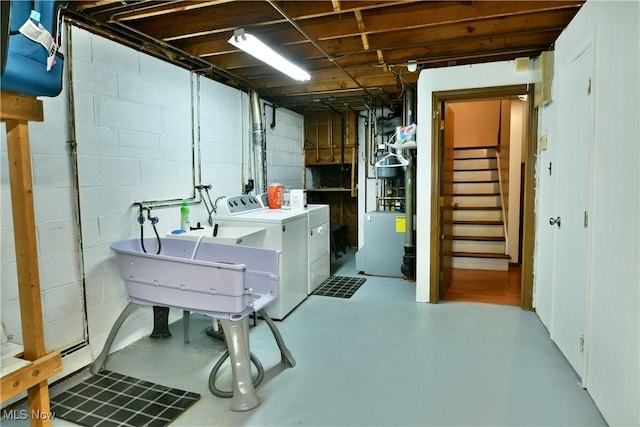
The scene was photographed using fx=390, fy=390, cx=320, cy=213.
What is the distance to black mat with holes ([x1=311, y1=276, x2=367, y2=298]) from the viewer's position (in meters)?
4.39

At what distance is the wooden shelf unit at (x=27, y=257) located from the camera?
1.65 metres

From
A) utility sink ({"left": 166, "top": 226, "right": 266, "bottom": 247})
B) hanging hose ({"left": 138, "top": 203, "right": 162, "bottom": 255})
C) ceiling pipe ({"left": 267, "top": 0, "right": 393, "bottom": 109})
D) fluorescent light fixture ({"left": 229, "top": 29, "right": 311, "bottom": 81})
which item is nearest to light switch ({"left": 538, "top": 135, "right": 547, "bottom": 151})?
ceiling pipe ({"left": 267, "top": 0, "right": 393, "bottom": 109})

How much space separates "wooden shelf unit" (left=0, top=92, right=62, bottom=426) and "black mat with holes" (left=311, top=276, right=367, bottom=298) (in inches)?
114

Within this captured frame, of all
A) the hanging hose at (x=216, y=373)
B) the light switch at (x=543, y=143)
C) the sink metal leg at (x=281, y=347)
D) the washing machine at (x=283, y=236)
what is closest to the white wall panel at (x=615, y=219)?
the light switch at (x=543, y=143)

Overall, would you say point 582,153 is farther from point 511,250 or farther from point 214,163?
point 511,250

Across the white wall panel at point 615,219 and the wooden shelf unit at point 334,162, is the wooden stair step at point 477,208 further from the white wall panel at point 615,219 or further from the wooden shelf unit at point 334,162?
the white wall panel at point 615,219

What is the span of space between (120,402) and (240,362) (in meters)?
0.76

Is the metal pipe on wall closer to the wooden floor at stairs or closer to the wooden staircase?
the wooden floor at stairs

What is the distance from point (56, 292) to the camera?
8.36 ft

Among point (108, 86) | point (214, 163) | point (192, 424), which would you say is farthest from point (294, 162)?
point (192, 424)

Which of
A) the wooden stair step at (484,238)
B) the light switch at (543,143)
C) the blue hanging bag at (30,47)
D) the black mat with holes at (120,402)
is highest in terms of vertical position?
the blue hanging bag at (30,47)

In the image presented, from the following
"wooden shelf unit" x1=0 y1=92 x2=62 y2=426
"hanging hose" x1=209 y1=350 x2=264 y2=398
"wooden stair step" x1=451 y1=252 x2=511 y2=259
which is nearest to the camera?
"wooden shelf unit" x1=0 y1=92 x2=62 y2=426

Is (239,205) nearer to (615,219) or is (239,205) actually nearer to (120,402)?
(120,402)

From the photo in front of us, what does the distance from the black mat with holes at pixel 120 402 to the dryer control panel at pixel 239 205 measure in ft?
5.51
